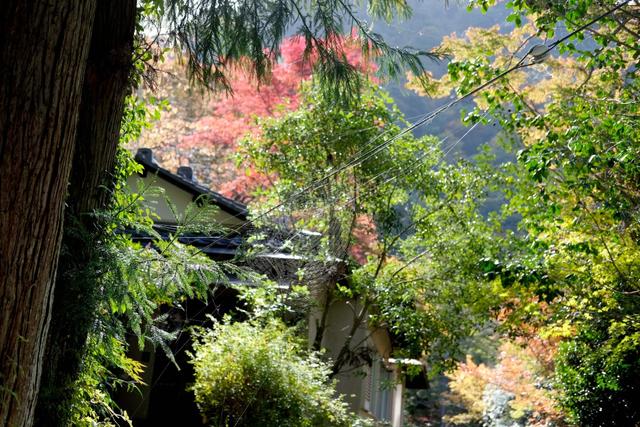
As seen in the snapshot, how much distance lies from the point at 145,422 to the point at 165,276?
22.7 feet

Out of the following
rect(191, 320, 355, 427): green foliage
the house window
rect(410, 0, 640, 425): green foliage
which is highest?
rect(410, 0, 640, 425): green foliage

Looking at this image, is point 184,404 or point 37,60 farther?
point 184,404

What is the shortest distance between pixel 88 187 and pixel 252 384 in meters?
4.36

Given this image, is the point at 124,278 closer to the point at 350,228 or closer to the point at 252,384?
the point at 252,384

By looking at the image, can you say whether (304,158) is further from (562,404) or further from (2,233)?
(2,233)

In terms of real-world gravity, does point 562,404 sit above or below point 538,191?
below

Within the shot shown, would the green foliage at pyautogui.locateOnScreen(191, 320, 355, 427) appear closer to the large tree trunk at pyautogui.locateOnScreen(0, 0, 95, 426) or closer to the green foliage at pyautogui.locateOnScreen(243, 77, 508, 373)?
the green foliage at pyautogui.locateOnScreen(243, 77, 508, 373)

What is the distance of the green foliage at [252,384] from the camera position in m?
9.36

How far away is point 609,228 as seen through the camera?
428 inches

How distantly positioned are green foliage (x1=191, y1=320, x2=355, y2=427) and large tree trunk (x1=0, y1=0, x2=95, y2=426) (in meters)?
5.05

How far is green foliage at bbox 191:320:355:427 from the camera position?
9359 mm

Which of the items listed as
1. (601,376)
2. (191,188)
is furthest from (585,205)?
(191,188)

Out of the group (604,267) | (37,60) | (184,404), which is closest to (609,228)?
(604,267)

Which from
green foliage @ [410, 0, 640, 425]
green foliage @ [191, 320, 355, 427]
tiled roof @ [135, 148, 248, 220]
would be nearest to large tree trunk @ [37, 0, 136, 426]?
green foliage @ [191, 320, 355, 427]
